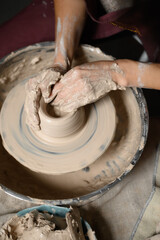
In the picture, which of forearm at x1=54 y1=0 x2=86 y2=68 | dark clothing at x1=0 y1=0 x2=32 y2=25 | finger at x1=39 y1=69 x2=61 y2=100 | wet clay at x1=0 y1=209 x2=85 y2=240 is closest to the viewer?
finger at x1=39 y1=69 x2=61 y2=100

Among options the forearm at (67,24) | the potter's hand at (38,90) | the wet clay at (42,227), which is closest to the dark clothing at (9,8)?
the forearm at (67,24)

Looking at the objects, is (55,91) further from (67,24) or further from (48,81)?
(67,24)

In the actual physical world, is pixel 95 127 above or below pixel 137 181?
above

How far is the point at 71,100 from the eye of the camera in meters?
1.35

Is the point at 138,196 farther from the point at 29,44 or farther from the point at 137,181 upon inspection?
the point at 29,44

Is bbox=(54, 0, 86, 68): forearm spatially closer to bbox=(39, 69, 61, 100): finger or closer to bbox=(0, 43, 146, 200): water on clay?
bbox=(0, 43, 146, 200): water on clay

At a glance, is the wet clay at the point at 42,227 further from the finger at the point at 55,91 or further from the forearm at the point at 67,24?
the forearm at the point at 67,24

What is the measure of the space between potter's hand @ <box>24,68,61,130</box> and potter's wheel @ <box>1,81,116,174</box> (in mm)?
36

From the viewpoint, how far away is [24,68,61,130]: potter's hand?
1341 millimetres

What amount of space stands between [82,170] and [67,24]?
0.91 meters

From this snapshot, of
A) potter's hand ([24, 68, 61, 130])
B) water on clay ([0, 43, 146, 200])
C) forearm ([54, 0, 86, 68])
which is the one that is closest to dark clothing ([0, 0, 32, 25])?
water on clay ([0, 43, 146, 200])

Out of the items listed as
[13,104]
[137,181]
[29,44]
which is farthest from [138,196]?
[29,44]

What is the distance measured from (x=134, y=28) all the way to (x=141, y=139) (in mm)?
652

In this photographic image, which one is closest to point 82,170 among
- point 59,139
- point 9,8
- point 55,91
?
point 59,139
